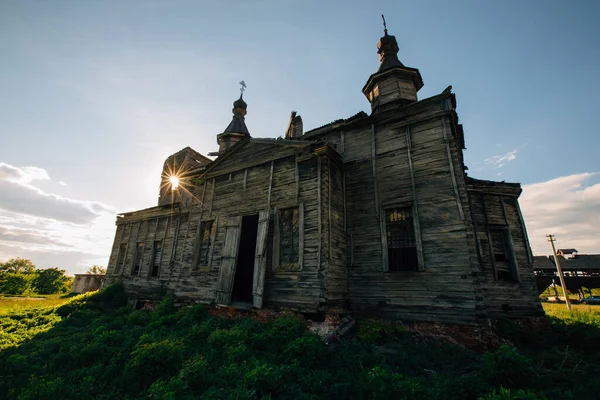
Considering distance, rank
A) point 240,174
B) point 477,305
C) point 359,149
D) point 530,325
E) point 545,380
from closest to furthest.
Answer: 1. point 545,380
2. point 477,305
3. point 530,325
4. point 359,149
5. point 240,174

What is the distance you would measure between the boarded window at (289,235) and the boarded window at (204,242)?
386 cm

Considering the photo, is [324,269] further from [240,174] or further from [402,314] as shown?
[240,174]

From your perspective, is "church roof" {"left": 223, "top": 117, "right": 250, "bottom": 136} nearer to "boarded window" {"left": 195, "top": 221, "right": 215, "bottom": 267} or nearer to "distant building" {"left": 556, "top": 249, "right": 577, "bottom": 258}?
"boarded window" {"left": 195, "top": 221, "right": 215, "bottom": 267}

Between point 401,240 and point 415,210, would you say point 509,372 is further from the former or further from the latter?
point 415,210

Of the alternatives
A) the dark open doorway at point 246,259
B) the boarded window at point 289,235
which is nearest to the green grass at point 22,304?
the dark open doorway at point 246,259

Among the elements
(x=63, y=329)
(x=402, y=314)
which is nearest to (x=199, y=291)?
(x=63, y=329)

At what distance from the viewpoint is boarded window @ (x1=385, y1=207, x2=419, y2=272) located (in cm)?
906

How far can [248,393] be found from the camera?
189 inches

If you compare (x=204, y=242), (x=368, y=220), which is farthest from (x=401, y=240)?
(x=204, y=242)

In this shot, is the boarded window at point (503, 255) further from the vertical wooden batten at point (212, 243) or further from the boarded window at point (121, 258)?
the boarded window at point (121, 258)

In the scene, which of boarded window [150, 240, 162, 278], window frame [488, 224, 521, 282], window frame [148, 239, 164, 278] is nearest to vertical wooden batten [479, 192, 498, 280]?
window frame [488, 224, 521, 282]

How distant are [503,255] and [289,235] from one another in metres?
9.96

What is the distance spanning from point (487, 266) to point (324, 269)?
8.03 meters

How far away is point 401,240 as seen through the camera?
9.37 m
